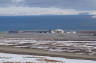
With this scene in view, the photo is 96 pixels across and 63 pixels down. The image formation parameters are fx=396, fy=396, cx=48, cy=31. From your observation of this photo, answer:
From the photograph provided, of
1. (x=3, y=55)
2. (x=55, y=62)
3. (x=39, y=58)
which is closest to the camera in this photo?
(x=55, y=62)

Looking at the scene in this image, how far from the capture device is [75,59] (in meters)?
11.4

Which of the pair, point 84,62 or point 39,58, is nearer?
point 84,62

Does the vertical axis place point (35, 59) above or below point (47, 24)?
below

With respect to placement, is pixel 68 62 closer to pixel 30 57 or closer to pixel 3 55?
pixel 30 57

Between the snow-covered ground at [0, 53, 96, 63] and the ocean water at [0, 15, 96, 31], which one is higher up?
the ocean water at [0, 15, 96, 31]

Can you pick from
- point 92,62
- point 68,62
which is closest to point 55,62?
point 68,62

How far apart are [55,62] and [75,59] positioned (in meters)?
0.85

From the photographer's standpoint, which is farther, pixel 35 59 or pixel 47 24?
pixel 47 24

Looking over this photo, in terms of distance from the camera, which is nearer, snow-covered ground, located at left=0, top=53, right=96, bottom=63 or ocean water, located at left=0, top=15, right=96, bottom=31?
snow-covered ground, located at left=0, top=53, right=96, bottom=63

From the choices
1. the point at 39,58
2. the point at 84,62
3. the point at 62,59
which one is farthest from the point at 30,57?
the point at 84,62

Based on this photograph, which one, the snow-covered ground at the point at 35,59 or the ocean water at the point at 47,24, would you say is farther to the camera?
the ocean water at the point at 47,24

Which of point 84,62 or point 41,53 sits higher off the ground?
point 41,53

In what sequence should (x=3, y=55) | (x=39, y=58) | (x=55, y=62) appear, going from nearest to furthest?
(x=55, y=62)
(x=39, y=58)
(x=3, y=55)

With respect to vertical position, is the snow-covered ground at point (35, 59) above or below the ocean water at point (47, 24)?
below
